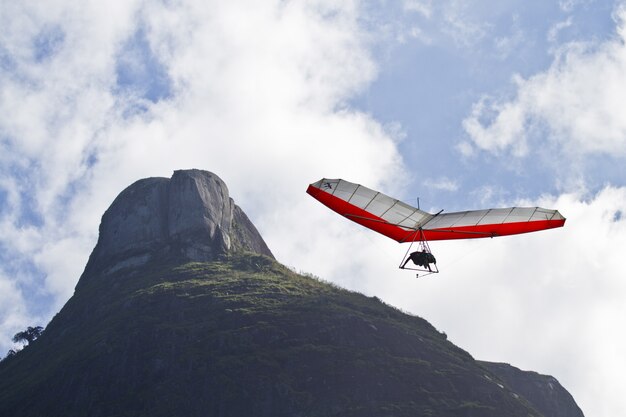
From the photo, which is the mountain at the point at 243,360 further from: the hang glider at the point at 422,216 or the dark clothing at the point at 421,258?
the dark clothing at the point at 421,258

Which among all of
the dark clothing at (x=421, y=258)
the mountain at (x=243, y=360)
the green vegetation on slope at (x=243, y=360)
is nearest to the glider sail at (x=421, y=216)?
the dark clothing at (x=421, y=258)

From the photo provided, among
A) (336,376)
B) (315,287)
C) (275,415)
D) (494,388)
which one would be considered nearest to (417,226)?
(275,415)

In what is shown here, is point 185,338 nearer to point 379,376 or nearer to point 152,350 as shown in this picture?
point 152,350

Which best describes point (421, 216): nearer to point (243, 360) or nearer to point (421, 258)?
point (421, 258)

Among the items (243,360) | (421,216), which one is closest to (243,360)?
(243,360)

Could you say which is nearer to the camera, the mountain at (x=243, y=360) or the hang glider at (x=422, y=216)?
the hang glider at (x=422, y=216)

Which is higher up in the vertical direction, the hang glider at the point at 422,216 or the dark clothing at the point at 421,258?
the hang glider at the point at 422,216

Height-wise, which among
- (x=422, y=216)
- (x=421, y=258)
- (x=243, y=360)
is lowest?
(x=421, y=258)
